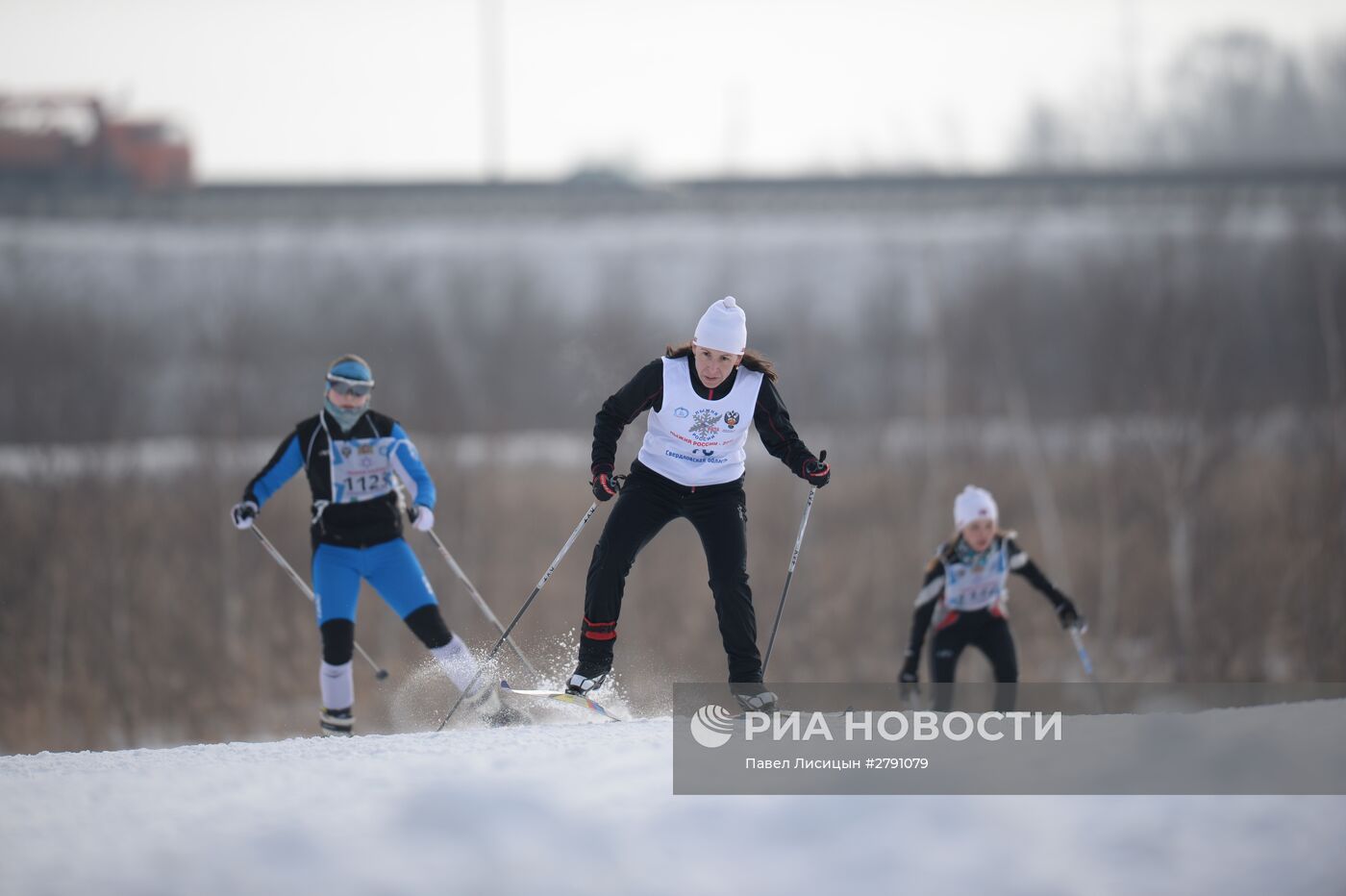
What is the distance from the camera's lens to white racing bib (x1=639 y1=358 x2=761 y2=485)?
16.9ft

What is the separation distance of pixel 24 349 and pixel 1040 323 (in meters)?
18.9

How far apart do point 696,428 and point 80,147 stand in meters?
24.7

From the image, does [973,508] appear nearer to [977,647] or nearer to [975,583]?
[975,583]

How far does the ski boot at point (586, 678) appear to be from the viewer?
539cm

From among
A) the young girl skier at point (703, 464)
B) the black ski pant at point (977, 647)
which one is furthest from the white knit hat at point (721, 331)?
the black ski pant at point (977, 647)

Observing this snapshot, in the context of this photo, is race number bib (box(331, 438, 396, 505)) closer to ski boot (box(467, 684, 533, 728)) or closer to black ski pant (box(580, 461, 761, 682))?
ski boot (box(467, 684, 533, 728))

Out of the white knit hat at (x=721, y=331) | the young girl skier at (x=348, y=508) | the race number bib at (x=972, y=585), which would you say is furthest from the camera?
the race number bib at (x=972, y=585)

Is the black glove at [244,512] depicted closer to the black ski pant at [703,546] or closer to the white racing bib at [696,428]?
the black ski pant at [703,546]

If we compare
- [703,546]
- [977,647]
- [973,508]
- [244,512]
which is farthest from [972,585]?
[244,512]

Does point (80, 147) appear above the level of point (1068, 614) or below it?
above

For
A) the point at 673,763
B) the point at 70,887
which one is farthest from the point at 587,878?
the point at 70,887

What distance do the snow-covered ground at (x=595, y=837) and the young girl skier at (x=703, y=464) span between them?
97cm

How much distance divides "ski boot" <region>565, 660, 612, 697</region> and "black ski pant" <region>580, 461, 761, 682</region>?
8 cm

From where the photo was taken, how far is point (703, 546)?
520 centimetres
